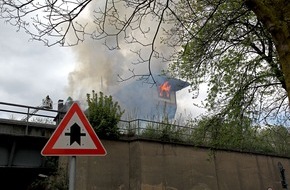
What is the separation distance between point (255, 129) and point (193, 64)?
439 centimetres

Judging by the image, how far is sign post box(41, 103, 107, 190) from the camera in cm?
416

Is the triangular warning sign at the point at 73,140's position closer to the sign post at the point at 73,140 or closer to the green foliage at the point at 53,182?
the sign post at the point at 73,140

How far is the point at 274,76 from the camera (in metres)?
10.9

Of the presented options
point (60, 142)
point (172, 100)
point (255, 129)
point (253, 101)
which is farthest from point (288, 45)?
point (172, 100)

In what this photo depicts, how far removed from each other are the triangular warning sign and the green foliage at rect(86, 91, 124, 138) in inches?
511

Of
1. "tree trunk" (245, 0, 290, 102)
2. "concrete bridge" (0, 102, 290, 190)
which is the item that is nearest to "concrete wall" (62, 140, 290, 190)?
"concrete bridge" (0, 102, 290, 190)

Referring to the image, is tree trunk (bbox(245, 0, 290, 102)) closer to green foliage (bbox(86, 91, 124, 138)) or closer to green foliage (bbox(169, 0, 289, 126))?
green foliage (bbox(169, 0, 289, 126))

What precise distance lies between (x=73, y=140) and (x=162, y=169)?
14.7m

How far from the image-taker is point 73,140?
4.21 metres

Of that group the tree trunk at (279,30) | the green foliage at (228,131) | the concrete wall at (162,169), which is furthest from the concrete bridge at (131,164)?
the tree trunk at (279,30)

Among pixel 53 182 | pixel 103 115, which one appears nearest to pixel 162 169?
pixel 103 115

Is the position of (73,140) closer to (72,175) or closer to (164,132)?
(72,175)

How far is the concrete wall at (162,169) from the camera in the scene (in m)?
16.6

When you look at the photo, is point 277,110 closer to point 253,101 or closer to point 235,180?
point 253,101
